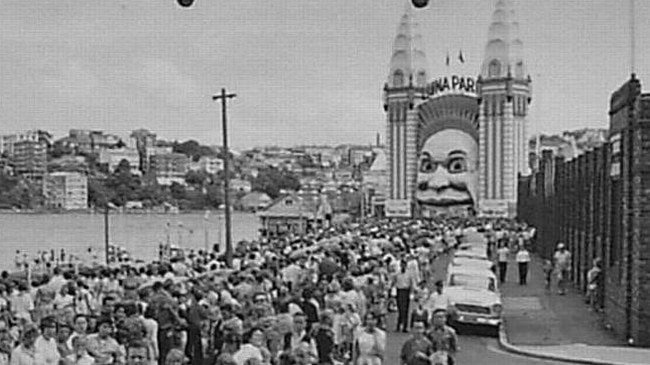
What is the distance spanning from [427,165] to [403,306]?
275 feet

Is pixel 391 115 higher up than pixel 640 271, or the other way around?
pixel 391 115

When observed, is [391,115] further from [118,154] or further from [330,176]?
[330,176]

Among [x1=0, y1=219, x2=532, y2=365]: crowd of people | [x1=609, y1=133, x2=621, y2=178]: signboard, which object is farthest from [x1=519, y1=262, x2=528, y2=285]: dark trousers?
[x1=0, y1=219, x2=532, y2=365]: crowd of people

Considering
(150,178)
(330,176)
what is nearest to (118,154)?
(150,178)

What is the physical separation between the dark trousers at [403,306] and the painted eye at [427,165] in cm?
8322

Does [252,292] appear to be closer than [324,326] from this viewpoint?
No

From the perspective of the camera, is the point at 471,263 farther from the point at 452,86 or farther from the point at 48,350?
the point at 452,86

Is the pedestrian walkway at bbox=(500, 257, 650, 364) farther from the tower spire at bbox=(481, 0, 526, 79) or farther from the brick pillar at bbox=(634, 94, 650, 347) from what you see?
the tower spire at bbox=(481, 0, 526, 79)

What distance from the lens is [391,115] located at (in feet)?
363

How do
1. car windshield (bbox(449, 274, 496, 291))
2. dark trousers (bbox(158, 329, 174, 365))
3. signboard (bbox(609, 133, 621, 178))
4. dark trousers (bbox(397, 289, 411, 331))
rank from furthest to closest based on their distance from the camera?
signboard (bbox(609, 133, 621, 178)), car windshield (bbox(449, 274, 496, 291)), dark trousers (bbox(397, 289, 411, 331)), dark trousers (bbox(158, 329, 174, 365))

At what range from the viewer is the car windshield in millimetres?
25250

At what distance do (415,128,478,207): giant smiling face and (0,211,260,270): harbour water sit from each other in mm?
16817

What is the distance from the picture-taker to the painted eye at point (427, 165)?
106875 millimetres

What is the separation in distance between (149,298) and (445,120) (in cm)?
9403
